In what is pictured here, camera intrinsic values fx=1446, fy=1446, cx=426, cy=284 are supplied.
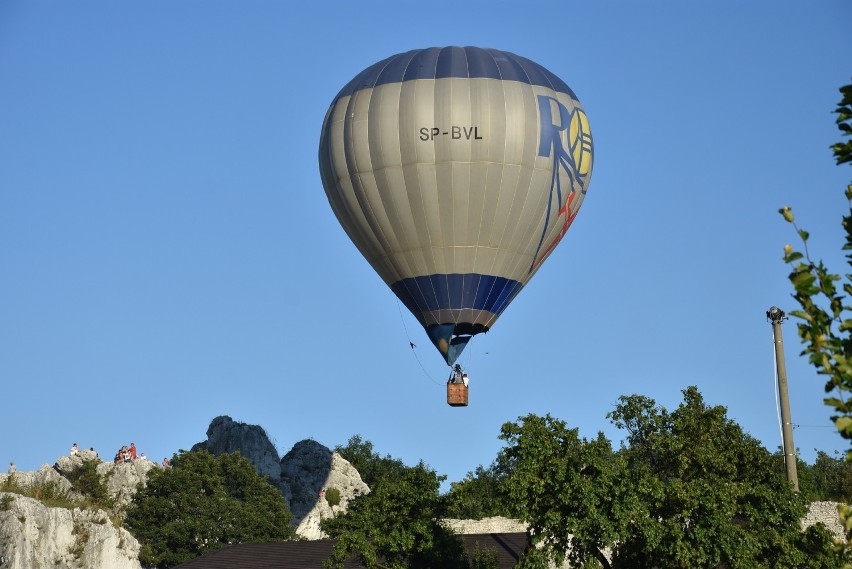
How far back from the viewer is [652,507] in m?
46.9

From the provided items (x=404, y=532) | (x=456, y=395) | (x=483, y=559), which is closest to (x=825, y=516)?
(x=456, y=395)

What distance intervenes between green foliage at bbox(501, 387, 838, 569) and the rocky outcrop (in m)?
41.4

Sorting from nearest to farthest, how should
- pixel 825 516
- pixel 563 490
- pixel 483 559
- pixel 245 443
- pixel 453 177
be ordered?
pixel 563 490
pixel 483 559
pixel 453 177
pixel 825 516
pixel 245 443

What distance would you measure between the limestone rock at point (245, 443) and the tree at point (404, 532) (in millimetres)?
70565

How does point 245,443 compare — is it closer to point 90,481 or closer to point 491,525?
point 90,481

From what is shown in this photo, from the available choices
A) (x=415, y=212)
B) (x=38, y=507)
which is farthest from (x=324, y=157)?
(x=38, y=507)

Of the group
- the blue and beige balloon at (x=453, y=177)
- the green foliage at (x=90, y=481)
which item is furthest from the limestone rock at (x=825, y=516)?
the green foliage at (x=90, y=481)

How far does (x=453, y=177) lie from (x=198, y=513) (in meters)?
50.6

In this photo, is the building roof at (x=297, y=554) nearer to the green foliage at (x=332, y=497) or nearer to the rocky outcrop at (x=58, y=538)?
the rocky outcrop at (x=58, y=538)

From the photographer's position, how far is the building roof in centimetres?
5753

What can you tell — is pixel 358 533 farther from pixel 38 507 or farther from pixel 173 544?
pixel 173 544

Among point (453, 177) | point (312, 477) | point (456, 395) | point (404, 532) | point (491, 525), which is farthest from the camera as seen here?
point (312, 477)

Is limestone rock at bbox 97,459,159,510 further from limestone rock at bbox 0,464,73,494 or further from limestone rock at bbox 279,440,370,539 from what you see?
limestone rock at bbox 279,440,370,539

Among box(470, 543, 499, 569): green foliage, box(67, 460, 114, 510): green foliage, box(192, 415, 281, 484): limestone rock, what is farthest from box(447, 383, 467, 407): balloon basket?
box(192, 415, 281, 484): limestone rock
